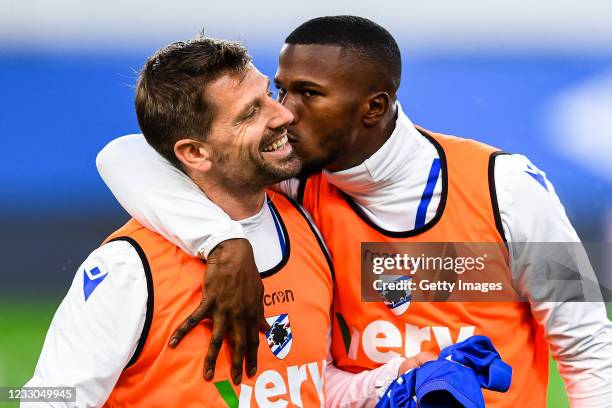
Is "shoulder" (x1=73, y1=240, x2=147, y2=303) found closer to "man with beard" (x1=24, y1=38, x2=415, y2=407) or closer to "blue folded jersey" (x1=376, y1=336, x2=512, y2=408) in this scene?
"man with beard" (x1=24, y1=38, x2=415, y2=407)

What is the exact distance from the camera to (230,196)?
2.14m

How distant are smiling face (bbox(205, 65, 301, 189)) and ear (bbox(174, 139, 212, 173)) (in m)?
0.01

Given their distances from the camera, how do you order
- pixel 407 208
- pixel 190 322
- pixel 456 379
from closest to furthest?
pixel 456 379 < pixel 190 322 < pixel 407 208

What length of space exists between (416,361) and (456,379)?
30cm

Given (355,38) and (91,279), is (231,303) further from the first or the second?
(355,38)

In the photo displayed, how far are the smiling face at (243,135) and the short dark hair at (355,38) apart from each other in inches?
10.1

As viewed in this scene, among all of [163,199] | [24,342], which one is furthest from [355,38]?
[24,342]

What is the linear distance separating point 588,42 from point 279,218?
3.07 meters

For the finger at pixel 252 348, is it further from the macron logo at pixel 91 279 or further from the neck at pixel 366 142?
the neck at pixel 366 142

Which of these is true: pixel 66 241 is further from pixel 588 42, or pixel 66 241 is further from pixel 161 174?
pixel 161 174

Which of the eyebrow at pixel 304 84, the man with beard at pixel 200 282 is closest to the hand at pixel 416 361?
the man with beard at pixel 200 282

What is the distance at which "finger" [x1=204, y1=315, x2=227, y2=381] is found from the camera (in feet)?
6.35

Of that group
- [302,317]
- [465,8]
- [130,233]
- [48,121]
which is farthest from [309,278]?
[48,121]

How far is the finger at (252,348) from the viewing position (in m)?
1.97
